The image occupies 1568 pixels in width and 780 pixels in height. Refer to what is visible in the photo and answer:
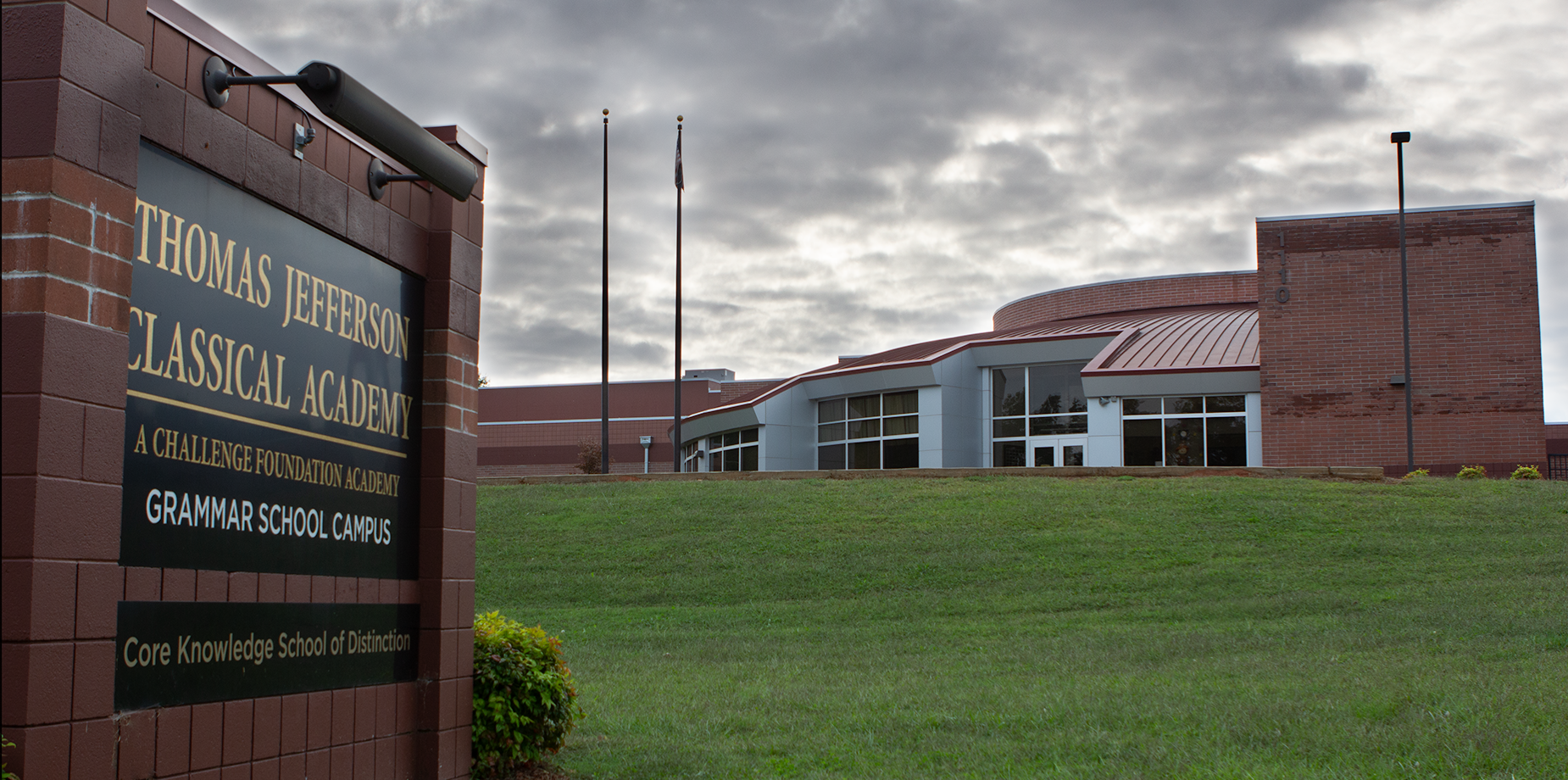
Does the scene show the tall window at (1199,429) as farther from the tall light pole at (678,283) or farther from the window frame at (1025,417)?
the tall light pole at (678,283)

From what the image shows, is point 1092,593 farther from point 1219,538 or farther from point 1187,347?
point 1187,347

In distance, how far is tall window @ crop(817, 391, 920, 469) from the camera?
104 ft

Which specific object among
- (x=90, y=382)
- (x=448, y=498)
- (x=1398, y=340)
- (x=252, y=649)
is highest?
(x=1398, y=340)

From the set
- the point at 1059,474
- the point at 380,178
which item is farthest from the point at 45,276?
the point at 1059,474

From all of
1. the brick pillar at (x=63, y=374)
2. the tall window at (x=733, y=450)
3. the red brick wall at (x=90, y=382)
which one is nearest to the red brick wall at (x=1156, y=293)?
the tall window at (x=733, y=450)

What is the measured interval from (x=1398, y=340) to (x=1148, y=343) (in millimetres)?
5805

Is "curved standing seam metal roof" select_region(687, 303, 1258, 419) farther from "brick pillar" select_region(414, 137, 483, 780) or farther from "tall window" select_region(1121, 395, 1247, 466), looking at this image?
"brick pillar" select_region(414, 137, 483, 780)

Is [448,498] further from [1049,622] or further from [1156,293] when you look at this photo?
[1156,293]

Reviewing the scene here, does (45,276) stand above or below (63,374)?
above

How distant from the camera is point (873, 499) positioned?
21.9m

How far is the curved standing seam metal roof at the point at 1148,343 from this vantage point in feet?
93.0

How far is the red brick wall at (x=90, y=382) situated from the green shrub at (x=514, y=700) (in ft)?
4.58

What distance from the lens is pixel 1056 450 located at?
1198 inches

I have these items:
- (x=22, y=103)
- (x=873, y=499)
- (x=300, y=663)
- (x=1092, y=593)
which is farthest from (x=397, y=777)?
(x=873, y=499)
